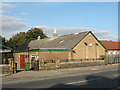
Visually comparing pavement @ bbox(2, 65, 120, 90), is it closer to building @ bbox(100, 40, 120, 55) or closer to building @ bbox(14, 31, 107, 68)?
building @ bbox(14, 31, 107, 68)

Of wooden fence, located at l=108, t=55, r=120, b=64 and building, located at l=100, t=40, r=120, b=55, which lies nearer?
wooden fence, located at l=108, t=55, r=120, b=64

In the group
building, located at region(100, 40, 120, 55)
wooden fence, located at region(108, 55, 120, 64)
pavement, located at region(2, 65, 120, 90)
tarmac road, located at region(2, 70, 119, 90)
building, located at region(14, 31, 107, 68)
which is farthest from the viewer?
building, located at region(100, 40, 120, 55)

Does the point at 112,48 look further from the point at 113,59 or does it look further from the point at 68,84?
the point at 68,84

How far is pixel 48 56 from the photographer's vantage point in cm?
2736

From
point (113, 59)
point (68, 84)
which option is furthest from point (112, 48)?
point (68, 84)

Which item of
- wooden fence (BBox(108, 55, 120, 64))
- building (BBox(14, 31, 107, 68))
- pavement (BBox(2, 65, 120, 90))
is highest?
building (BBox(14, 31, 107, 68))

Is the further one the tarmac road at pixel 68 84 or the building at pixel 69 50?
the building at pixel 69 50

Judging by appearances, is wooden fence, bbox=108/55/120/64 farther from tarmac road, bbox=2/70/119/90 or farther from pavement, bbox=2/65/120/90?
tarmac road, bbox=2/70/119/90

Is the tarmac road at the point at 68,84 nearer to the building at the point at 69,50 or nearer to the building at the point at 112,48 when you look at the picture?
the building at the point at 69,50

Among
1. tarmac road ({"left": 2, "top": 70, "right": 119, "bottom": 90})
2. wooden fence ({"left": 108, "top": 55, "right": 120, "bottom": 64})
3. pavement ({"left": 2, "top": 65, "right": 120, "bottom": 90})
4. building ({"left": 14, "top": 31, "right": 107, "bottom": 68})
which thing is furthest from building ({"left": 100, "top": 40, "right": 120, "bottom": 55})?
tarmac road ({"left": 2, "top": 70, "right": 119, "bottom": 90})

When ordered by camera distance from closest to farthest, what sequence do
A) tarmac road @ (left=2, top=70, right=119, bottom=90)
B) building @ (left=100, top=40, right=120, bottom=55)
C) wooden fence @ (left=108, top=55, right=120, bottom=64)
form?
tarmac road @ (left=2, top=70, right=119, bottom=90), wooden fence @ (left=108, top=55, right=120, bottom=64), building @ (left=100, top=40, right=120, bottom=55)

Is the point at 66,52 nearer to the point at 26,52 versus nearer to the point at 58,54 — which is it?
the point at 58,54

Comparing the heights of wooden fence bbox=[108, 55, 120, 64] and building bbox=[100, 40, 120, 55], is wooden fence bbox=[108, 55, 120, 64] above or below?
below

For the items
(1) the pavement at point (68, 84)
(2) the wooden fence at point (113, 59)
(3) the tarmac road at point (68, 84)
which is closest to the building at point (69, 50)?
(2) the wooden fence at point (113, 59)
